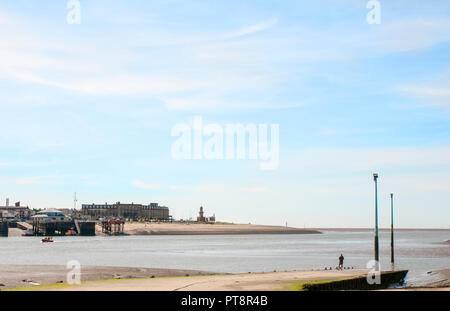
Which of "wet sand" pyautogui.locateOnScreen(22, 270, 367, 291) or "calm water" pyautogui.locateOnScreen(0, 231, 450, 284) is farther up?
"wet sand" pyautogui.locateOnScreen(22, 270, 367, 291)

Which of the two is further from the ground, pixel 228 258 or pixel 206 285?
pixel 206 285

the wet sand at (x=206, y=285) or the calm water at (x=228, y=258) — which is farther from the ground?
the wet sand at (x=206, y=285)

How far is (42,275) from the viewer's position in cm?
4662

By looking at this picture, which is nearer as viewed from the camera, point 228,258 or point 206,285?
point 206,285

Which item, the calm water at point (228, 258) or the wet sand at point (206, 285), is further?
the calm water at point (228, 258)

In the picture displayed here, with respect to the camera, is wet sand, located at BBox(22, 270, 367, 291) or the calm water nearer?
wet sand, located at BBox(22, 270, 367, 291)
